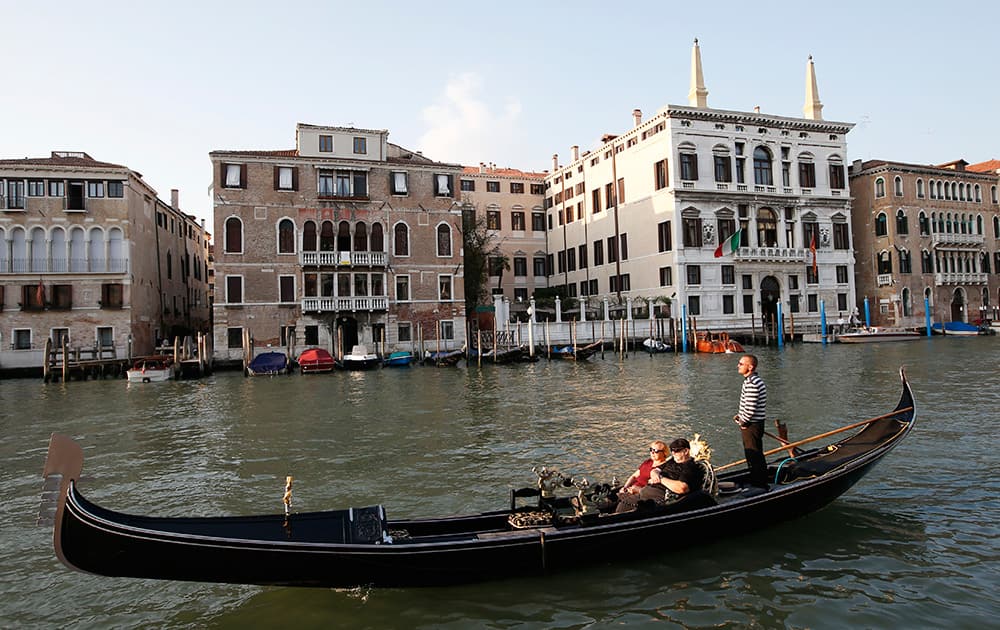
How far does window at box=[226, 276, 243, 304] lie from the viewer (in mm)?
25703

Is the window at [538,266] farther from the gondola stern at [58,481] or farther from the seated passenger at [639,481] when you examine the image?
the gondola stern at [58,481]

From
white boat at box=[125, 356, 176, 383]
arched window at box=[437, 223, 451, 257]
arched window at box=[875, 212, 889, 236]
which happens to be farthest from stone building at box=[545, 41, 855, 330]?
white boat at box=[125, 356, 176, 383]

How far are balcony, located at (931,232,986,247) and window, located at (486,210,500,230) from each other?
24010 millimetres

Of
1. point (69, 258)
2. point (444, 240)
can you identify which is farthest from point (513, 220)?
point (69, 258)

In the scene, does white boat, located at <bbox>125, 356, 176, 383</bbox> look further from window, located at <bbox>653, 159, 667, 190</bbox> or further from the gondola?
window, located at <bbox>653, 159, 667, 190</bbox>

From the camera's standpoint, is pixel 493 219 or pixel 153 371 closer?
pixel 153 371

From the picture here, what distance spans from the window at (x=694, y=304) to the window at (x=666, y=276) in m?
1.13

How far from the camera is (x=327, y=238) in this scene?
27.3 metres

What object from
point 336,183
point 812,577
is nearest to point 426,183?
point 336,183

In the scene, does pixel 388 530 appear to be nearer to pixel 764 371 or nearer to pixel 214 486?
pixel 214 486

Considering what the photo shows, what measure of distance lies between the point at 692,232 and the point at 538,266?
38.0 ft

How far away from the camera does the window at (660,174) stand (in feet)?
104

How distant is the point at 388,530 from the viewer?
461 centimetres

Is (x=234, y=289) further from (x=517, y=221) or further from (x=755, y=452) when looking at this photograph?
(x=755, y=452)
